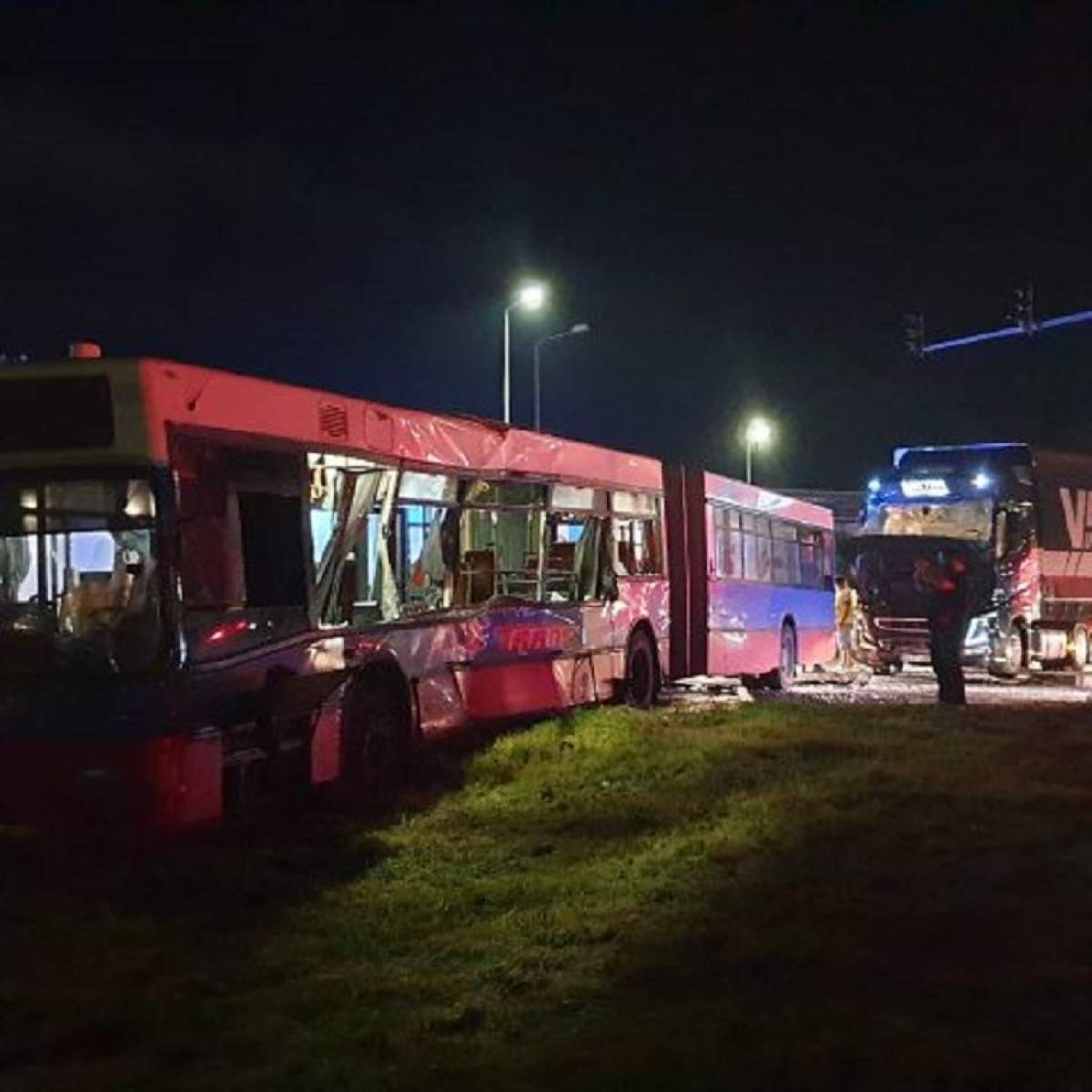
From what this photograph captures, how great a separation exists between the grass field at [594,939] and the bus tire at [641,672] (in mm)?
5067

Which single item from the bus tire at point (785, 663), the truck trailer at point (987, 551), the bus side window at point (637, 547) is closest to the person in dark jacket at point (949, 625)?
the bus side window at point (637, 547)

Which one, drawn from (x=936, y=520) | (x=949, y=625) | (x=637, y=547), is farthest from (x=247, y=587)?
(x=936, y=520)

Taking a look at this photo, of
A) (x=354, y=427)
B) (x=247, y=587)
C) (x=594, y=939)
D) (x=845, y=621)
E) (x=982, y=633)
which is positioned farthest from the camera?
(x=845, y=621)

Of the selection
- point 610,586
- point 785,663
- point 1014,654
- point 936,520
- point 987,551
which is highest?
point 936,520

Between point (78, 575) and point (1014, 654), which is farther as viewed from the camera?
point (1014, 654)

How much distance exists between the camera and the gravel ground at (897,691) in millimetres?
19703

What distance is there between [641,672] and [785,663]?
21.4 feet

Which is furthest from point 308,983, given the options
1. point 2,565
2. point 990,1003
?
point 2,565

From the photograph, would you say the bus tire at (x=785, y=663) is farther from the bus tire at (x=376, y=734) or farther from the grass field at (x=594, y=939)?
the bus tire at (x=376, y=734)

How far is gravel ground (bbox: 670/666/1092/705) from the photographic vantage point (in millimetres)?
19703

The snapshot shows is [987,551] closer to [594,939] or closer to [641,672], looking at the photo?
[641,672]

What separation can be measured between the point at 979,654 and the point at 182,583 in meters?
19.3

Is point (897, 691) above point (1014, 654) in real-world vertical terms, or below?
below

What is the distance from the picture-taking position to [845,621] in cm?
2873
